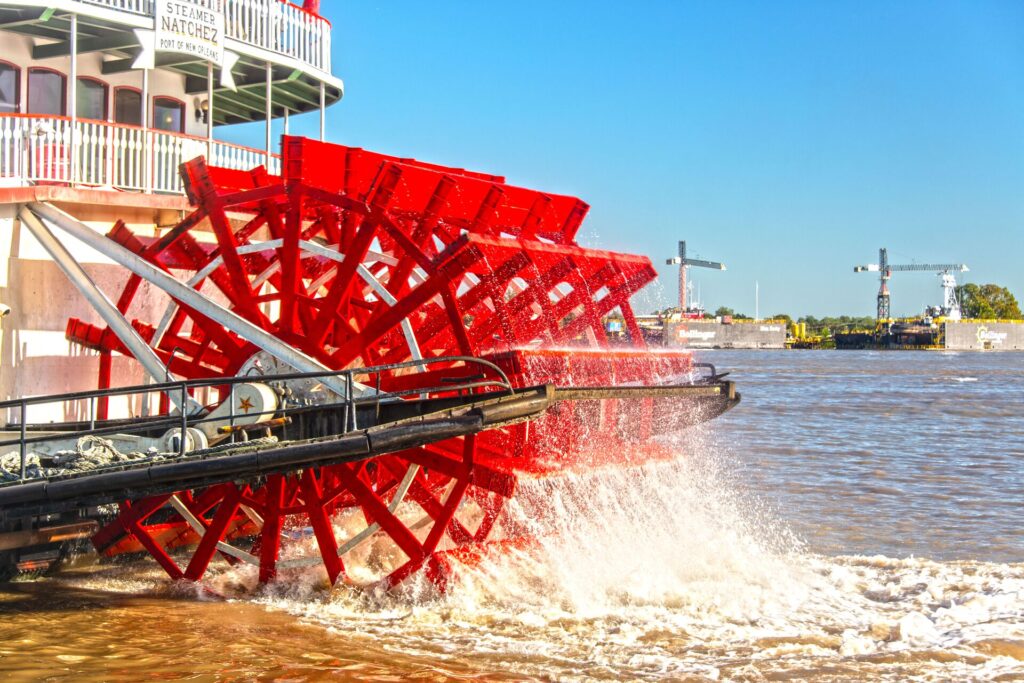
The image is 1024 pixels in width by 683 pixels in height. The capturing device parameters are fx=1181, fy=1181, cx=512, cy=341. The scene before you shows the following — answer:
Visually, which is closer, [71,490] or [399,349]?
[71,490]

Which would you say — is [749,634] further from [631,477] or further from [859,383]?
[859,383]

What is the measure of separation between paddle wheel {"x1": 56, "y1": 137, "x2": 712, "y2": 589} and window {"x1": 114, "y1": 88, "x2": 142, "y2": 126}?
1588 millimetres

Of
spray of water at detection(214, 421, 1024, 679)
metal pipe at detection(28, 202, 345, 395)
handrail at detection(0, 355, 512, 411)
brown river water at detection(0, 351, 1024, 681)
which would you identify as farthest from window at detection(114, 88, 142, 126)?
spray of water at detection(214, 421, 1024, 679)

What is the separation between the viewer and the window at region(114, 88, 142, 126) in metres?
9.16

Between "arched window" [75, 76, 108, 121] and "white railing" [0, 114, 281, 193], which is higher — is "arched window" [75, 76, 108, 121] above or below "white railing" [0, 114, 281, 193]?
above

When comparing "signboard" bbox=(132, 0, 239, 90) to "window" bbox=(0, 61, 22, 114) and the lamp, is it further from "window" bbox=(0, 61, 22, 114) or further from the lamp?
the lamp

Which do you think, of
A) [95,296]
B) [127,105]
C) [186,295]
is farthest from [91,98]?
[186,295]

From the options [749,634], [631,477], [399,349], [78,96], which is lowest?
[749,634]

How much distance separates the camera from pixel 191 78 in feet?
31.7

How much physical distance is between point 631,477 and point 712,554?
0.67 m

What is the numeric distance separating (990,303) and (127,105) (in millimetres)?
93337

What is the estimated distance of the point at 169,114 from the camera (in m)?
9.59

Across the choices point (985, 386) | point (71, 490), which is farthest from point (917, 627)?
point (985, 386)

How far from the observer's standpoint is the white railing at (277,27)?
8766mm
